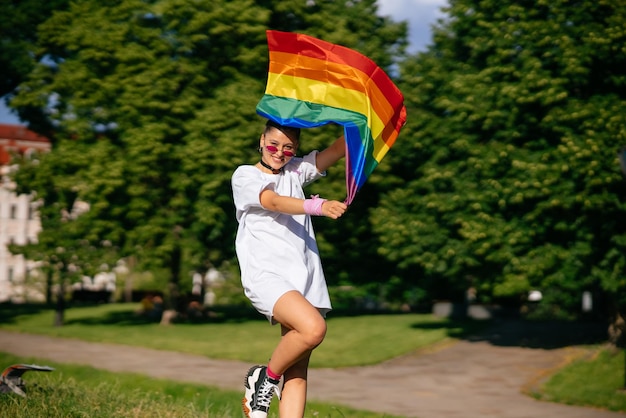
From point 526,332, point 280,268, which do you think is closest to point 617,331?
point 526,332

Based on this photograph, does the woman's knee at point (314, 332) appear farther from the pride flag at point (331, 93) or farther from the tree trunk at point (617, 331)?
the tree trunk at point (617, 331)

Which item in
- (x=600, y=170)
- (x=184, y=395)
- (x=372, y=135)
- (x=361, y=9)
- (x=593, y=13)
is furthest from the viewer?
(x=361, y=9)

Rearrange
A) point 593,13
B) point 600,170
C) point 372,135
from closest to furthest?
point 372,135 → point 600,170 → point 593,13

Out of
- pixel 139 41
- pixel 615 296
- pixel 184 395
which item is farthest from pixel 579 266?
pixel 139 41

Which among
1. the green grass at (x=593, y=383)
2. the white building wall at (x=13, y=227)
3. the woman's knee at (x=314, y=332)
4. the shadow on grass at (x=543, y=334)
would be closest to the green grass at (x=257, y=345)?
the green grass at (x=593, y=383)

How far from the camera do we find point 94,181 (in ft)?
85.3

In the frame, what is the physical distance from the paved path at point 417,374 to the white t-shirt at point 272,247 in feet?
23.3

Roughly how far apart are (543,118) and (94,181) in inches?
540

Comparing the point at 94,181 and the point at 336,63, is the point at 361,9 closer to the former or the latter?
the point at 94,181

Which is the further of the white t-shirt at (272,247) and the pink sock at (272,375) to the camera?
the pink sock at (272,375)

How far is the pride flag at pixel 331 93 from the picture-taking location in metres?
5.02

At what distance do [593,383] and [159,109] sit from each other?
51.4ft

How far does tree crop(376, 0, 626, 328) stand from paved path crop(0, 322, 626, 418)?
178 cm

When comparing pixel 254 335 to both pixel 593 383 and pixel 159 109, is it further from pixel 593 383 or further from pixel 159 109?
pixel 593 383
